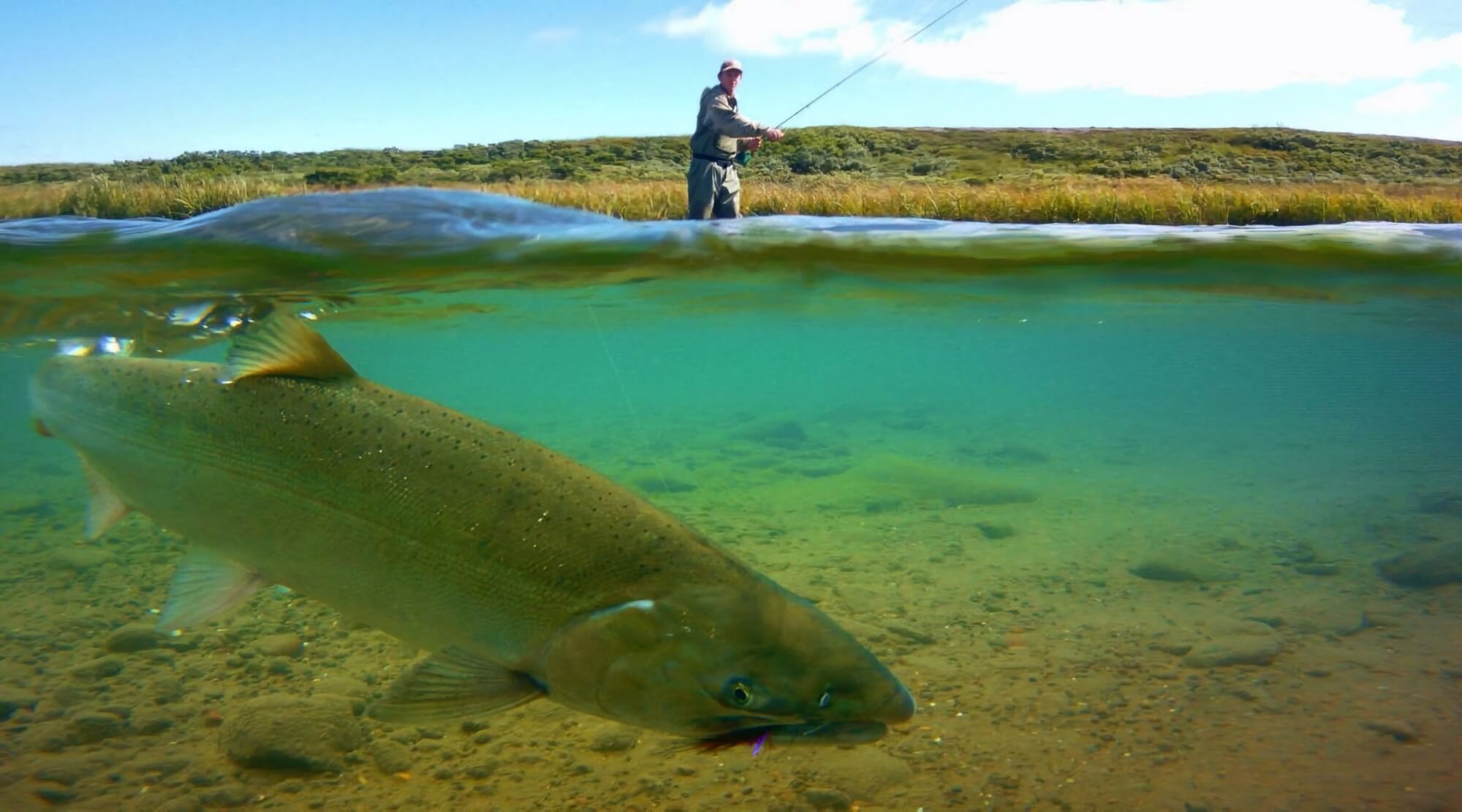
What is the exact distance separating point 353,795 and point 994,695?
3611mm

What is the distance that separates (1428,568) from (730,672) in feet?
34.0

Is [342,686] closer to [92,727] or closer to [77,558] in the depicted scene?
[92,727]

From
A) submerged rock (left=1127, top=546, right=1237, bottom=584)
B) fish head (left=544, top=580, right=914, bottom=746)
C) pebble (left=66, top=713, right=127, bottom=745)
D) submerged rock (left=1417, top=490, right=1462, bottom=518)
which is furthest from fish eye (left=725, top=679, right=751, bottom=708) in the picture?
submerged rock (left=1417, top=490, right=1462, bottom=518)

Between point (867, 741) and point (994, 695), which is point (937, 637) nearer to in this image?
point (994, 695)

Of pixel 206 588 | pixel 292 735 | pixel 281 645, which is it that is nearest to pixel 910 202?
pixel 281 645

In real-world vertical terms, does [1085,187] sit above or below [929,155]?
below

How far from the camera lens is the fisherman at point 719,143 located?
33.2 feet

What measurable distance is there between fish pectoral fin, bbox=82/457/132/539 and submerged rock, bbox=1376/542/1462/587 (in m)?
11.2

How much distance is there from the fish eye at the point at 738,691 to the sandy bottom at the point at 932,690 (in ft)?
7.73

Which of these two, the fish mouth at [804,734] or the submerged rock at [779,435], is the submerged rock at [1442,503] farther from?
the fish mouth at [804,734]

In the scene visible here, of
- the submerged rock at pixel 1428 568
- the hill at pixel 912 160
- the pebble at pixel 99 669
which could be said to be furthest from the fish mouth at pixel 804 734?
the hill at pixel 912 160

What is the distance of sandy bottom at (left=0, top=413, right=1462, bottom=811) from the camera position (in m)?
4.36

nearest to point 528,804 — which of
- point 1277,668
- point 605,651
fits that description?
point 605,651

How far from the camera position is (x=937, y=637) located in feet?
22.0
